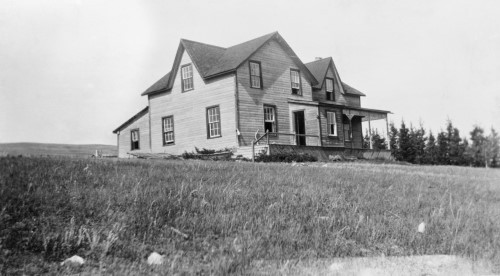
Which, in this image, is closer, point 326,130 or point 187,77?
point 187,77

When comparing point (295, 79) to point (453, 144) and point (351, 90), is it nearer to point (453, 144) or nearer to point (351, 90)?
point (351, 90)

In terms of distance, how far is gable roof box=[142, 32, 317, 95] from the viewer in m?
30.1

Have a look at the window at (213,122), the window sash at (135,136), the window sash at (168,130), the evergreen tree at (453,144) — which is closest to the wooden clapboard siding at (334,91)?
the window at (213,122)

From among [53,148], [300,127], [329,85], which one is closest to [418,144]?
[329,85]

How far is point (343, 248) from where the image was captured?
560 centimetres

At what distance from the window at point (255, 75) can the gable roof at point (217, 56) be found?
2.51 ft

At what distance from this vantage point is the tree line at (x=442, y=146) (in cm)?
5881

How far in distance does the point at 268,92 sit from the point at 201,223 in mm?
25635

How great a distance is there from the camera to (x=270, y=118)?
30.8m

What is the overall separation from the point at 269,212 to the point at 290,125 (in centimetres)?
2549

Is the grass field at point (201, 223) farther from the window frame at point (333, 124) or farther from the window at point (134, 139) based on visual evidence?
the window at point (134, 139)

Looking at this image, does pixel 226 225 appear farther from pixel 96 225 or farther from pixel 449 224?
pixel 449 224

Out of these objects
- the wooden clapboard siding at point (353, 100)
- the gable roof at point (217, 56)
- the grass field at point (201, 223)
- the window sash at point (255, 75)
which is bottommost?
the grass field at point (201, 223)

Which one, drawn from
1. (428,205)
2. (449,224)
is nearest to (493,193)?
(428,205)
